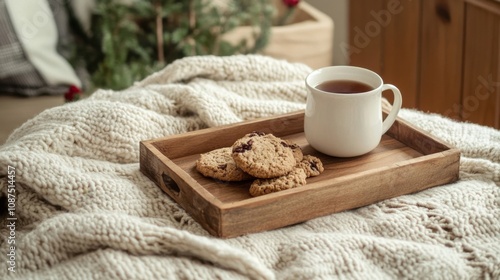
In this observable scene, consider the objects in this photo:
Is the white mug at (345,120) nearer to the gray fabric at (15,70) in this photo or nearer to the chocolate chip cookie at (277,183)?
the chocolate chip cookie at (277,183)

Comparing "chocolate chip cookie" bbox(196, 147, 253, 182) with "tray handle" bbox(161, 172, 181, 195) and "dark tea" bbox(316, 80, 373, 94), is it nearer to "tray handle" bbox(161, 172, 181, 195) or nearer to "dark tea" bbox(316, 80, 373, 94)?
"tray handle" bbox(161, 172, 181, 195)

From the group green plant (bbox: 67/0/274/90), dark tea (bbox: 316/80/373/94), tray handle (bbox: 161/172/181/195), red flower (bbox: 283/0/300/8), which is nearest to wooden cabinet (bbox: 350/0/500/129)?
red flower (bbox: 283/0/300/8)

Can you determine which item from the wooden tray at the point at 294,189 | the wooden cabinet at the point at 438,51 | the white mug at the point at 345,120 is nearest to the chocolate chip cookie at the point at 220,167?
the wooden tray at the point at 294,189

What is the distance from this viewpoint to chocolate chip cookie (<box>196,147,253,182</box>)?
1067 mm

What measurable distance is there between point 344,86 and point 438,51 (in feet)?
3.30

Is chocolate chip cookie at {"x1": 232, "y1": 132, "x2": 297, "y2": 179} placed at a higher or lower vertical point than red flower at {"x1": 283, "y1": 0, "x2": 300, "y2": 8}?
higher

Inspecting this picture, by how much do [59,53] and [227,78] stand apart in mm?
939

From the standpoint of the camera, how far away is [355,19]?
100.0 inches

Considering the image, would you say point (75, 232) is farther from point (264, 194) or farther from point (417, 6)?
point (417, 6)

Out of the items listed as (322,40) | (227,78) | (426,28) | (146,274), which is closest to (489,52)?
(426,28)

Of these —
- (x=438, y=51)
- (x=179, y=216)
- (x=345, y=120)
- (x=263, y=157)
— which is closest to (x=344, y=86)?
(x=345, y=120)

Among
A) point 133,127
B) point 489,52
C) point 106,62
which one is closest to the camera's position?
point 133,127

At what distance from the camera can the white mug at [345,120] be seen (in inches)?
43.8

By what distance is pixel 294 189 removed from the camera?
101 cm
